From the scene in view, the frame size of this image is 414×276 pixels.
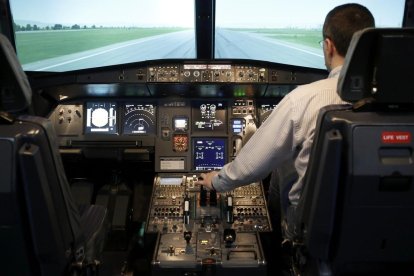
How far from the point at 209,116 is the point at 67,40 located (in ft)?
4.70

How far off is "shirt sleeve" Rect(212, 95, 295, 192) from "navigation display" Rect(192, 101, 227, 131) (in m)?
1.19

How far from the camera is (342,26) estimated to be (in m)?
1.79

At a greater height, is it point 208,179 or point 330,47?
point 330,47

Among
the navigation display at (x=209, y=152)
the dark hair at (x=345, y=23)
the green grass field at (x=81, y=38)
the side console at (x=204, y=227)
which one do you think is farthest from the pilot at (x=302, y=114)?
the green grass field at (x=81, y=38)

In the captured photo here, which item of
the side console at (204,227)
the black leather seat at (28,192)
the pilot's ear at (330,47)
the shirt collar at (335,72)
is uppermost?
the pilot's ear at (330,47)

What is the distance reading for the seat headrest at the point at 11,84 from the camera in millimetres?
1414

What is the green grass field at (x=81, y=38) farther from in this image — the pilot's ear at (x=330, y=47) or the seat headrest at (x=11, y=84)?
the seat headrest at (x=11, y=84)

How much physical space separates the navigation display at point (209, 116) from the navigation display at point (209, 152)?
85 millimetres

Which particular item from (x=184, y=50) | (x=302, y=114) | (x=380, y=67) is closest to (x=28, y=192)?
(x=302, y=114)

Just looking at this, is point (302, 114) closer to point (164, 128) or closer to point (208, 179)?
point (208, 179)

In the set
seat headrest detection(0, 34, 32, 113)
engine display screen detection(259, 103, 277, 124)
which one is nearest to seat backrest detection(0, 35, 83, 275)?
seat headrest detection(0, 34, 32, 113)

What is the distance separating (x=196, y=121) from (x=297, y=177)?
1.30 m

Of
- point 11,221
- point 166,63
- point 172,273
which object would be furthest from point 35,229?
point 166,63

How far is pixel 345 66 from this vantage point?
1.43m
